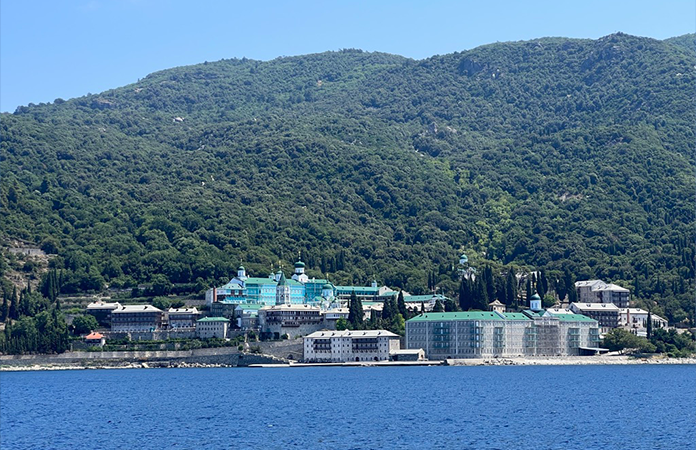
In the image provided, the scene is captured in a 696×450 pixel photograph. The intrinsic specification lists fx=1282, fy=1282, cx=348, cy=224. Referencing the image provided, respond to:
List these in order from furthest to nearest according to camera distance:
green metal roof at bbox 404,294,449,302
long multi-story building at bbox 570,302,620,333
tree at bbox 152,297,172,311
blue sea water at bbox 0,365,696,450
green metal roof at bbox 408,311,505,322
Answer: green metal roof at bbox 404,294,449,302
tree at bbox 152,297,172,311
long multi-story building at bbox 570,302,620,333
green metal roof at bbox 408,311,505,322
blue sea water at bbox 0,365,696,450

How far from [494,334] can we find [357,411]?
6158 centimetres

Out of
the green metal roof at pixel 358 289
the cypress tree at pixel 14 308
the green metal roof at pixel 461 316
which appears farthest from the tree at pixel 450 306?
the cypress tree at pixel 14 308

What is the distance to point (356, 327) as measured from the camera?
141 metres

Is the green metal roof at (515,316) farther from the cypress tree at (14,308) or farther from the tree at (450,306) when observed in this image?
the cypress tree at (14,308)

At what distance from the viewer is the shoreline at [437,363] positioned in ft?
446

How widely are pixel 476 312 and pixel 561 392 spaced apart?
45482mm

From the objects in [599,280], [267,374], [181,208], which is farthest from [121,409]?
[181,208]

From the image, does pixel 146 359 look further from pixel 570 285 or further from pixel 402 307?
pixel 570 285

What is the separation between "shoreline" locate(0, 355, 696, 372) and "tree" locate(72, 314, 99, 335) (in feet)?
18.7

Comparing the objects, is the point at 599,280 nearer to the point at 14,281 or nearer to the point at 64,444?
the point at 14,281

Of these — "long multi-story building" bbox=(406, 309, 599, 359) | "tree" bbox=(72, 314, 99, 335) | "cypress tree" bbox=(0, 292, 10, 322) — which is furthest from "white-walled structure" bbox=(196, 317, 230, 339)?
"cypress tree" bbox=(0, 292, 10, 322)

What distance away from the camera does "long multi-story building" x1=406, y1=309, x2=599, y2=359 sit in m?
137

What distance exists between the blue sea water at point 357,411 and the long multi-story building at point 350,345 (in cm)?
1386

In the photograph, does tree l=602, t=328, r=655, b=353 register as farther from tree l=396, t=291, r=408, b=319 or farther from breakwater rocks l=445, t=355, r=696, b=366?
tree l=396, t=291, r=408, b=319
